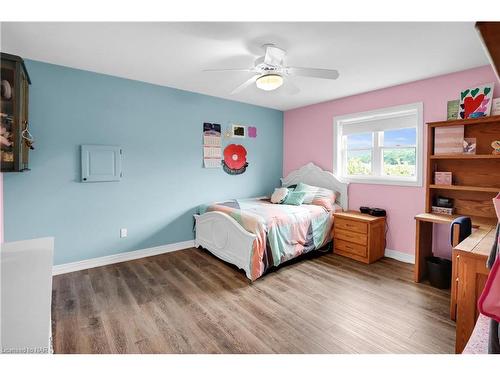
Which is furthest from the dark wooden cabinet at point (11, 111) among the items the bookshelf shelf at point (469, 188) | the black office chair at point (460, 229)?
the bookshelf shelf at point (469, 188)

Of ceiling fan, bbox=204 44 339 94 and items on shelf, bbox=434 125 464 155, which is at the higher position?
ceiling fan, bbox=204 44 339 94

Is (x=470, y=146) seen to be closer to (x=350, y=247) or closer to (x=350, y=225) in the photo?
(x=350, y=225)

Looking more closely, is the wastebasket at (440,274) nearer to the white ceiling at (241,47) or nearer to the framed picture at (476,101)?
the framed picture at (476,101)

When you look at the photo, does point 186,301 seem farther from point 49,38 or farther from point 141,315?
point 49,38

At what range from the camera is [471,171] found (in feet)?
9.24

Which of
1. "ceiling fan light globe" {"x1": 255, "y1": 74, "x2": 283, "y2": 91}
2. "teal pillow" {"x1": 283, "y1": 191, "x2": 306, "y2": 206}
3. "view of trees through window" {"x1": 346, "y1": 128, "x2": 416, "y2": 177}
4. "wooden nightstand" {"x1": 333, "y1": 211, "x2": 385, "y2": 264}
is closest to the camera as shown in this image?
"ceiling fan light globe" {"x1": 255, "y1": 74, "x2": 283, "y2": 91}

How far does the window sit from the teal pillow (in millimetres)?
746

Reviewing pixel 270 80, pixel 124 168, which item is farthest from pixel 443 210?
pixel 124 168

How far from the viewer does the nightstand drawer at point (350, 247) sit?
10.9 feet

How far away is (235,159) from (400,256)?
2.83 m

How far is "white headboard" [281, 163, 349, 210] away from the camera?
4.02 meters

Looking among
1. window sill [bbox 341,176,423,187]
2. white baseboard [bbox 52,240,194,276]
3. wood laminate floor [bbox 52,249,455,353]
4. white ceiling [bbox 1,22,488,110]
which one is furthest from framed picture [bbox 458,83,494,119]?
white baseboard [bbox 52,240,194,276]

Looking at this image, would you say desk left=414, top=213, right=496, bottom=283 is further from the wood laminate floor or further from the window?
the window
